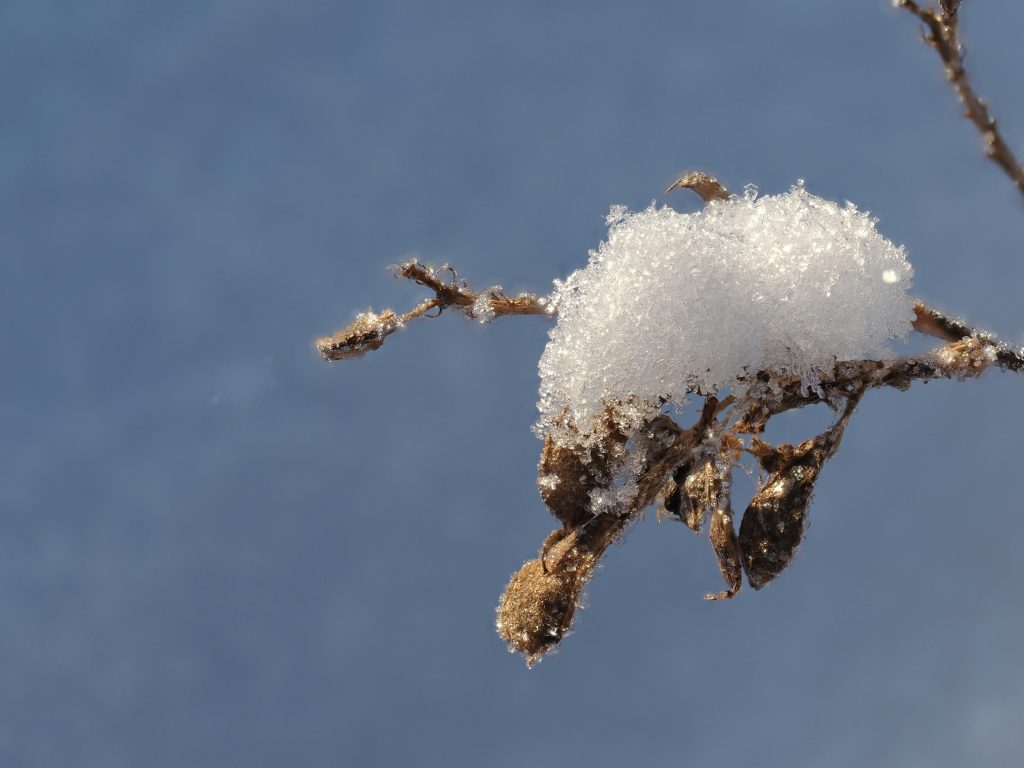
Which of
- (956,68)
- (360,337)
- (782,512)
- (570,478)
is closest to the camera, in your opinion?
(956,68)

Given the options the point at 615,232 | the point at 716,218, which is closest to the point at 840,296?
the point at 716,218

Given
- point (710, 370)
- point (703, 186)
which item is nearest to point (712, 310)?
point (710, 370)

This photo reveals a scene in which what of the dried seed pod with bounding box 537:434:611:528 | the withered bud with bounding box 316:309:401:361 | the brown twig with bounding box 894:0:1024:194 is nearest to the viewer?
the brown twig with bounding box 894:0:1024:194

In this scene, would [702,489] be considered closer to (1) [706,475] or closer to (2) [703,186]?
(1) [706,475]

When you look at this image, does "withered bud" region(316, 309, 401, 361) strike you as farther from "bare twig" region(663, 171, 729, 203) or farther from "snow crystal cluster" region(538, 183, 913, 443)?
"bare twig" region(663, 171, 729, 203)

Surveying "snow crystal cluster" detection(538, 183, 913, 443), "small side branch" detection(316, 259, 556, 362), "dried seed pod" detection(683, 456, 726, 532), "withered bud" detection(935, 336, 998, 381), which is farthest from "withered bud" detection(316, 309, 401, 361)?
"withered bud" detection(935, 336, 998, 381)

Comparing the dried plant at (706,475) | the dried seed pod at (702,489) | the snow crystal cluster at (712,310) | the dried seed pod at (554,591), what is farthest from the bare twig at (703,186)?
the dried seed pod at (554,591)
